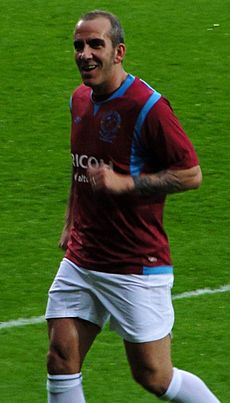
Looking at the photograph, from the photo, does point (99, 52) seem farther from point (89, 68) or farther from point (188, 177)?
point (188, 177)

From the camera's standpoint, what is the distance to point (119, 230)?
6434 mm

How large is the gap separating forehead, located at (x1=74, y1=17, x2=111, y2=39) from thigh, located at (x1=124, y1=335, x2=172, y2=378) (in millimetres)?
1326

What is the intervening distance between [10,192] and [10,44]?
3527 mm

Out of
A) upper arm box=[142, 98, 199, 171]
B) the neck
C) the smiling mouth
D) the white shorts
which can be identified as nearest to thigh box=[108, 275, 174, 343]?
the white shorts

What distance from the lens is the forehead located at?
6402 mm

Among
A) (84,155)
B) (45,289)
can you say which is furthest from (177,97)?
(84,155)

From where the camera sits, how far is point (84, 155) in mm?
6484

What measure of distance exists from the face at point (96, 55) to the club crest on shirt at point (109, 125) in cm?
11

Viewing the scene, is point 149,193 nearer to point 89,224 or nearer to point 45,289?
point 89,224

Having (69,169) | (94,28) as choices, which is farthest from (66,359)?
(69,169)

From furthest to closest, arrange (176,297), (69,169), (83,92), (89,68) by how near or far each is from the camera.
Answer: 1. (69,169)
2. (176,297)
3. (83,92)
4. (89,68)

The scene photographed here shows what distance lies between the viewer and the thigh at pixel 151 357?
6398 millimetres

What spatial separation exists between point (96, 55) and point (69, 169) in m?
5.43

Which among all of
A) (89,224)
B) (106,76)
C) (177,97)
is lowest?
(177,97)
